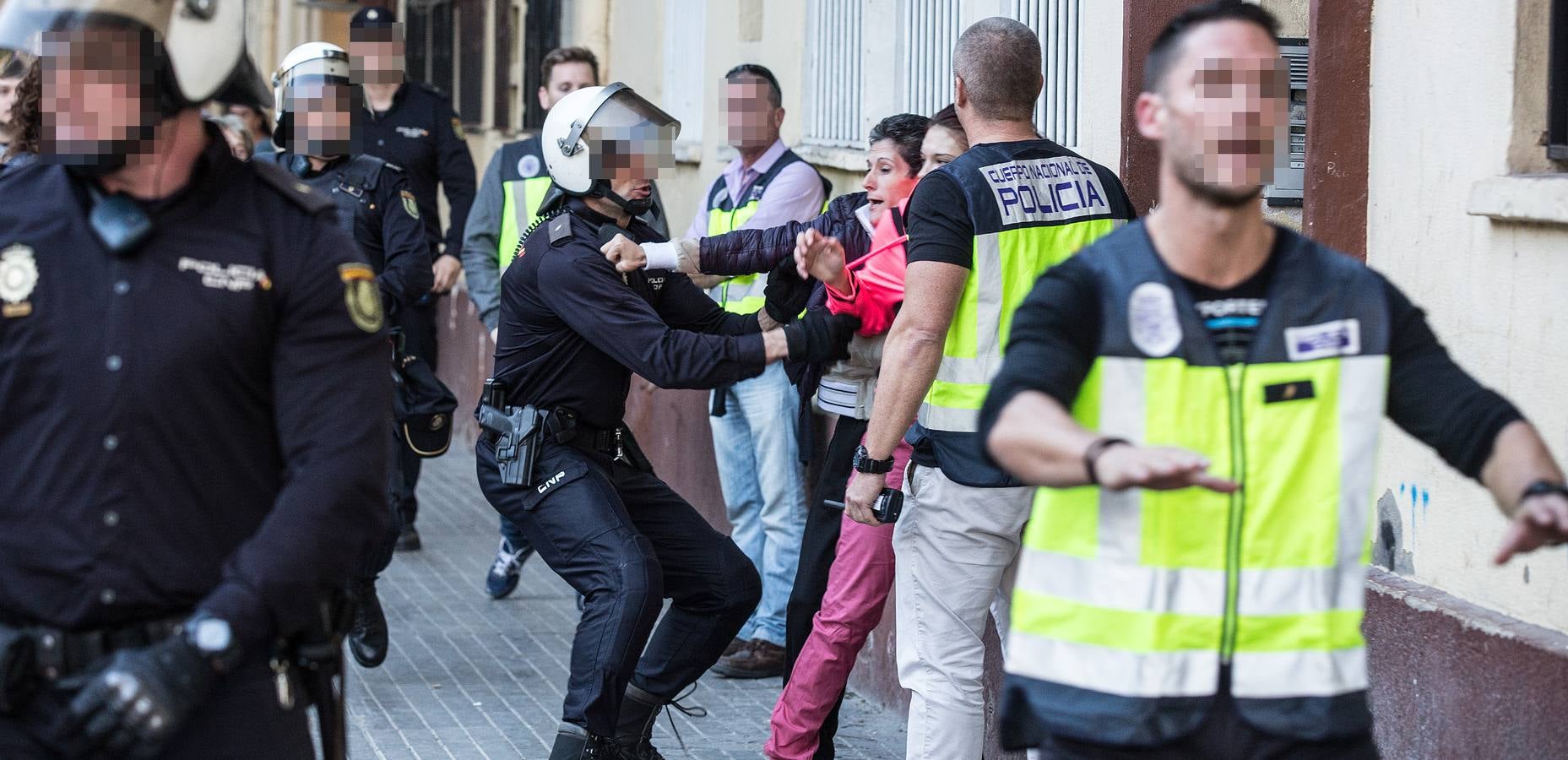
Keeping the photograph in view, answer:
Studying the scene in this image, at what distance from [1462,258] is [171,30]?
284 cm

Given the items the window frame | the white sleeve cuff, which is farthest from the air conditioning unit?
the white sleeve cuff

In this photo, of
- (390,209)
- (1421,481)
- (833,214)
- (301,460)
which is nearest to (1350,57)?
(1421,481)

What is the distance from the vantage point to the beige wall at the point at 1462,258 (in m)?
4.14

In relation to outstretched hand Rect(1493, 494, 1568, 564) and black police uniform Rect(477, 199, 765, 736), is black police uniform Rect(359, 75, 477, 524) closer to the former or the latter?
black police uniform Rect(477, 199, 765, 736)

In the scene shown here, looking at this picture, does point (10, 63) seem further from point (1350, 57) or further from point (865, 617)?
point (1350, 57)

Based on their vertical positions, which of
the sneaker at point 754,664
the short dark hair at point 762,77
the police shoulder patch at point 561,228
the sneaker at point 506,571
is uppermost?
the short dark hair at point 762,77

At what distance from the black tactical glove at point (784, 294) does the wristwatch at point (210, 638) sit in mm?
2790

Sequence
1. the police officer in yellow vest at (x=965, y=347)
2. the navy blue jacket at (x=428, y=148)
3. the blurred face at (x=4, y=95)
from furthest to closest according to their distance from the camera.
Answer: the navy blue jacket at (x=428, y=148) → the blurred face at (x=4, y=95) → the police officer in yellow vest at (x=965, y=347)

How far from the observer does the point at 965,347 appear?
187 inches

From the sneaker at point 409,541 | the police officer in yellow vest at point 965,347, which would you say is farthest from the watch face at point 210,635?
the sneaker at point 409,541

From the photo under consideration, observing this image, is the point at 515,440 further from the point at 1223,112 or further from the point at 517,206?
the point at 517,206

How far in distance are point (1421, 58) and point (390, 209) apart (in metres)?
4.06

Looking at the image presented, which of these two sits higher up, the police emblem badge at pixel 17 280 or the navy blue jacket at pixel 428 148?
the navy blue jacket at pixel 428 148

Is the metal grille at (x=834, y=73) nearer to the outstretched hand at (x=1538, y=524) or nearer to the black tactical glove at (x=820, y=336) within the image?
the black tactical glove at (x=820, y=336)
